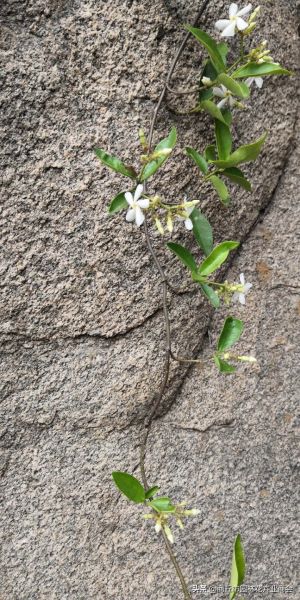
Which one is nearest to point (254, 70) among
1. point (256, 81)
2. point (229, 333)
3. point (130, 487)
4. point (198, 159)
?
point (256, 81)

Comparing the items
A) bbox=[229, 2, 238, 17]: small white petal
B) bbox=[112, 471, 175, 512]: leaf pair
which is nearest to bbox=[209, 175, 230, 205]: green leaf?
bbox=[229, 2, 238, 17]: small white petal

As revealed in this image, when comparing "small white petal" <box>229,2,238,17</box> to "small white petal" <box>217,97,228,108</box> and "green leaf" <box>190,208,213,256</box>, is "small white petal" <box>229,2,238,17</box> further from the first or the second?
"green leaf" <box>190,208,213,256</box>

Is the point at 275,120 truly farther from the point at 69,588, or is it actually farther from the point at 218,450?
the point at 69,588

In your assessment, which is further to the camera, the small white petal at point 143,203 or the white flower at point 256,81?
the white flower at point 256,81

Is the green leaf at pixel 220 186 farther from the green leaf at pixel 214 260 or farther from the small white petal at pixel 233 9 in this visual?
the small white petal at pixel 233 9

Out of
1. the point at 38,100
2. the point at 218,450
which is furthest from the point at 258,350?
the point at 38,100

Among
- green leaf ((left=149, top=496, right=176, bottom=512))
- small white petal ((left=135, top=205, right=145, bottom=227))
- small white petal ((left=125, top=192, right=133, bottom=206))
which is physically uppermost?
small white petal ((left=125, top=192, right=133, bottom=206))

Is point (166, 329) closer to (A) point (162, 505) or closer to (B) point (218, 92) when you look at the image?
(A) point (162, 505)

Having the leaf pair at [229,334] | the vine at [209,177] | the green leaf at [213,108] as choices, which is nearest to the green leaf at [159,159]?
the vine at [209,177]
